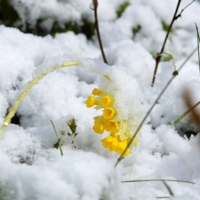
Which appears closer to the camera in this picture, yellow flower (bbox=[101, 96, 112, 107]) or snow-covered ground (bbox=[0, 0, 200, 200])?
snow-covered ground (bbox=[0, 0, 200, 200])

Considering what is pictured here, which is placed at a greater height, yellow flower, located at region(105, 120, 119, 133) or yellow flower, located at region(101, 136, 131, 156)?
yellow flower, located at region(105, 120, 119, 133)

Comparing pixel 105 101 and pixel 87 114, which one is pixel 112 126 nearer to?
pixel 105 101

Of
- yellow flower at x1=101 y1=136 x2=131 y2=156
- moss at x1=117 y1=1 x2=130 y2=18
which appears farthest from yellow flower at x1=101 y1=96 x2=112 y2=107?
moss at x1=117 y1=1 x2=130 y2=18

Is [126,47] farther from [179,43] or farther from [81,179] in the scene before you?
[81,179]

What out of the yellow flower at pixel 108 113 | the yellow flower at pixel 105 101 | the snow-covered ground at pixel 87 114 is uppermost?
the yellow flower at pixel 105 101

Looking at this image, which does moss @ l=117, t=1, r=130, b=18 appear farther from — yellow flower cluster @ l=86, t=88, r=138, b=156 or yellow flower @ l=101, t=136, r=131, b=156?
yellow flower @ l=101, t=136, r=131, b=156

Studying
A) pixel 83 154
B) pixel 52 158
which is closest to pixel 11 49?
pixel 52 158

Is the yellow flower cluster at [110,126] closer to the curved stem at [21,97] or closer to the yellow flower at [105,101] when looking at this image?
the yellow flower at [105,101]

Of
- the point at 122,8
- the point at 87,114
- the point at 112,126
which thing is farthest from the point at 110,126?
the point at 122,8

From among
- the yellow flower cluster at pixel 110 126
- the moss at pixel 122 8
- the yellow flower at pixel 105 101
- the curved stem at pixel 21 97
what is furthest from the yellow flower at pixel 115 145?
the moss at pixel 122 8

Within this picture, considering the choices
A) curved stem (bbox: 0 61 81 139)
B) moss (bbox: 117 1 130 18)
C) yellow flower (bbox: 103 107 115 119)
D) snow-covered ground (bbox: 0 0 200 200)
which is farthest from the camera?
moss (bbox: 117 1 130 18)
